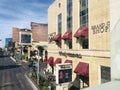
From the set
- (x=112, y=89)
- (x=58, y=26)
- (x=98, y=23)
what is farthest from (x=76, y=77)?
(x=112, y=89)

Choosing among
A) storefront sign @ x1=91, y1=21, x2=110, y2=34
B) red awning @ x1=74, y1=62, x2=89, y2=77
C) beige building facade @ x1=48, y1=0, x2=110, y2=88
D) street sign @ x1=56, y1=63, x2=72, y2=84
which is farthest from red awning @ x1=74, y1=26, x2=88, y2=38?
street sign @ x1=56, y1=63, x2=72, y2=84

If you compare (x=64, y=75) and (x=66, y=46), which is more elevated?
(x=66, y=46)

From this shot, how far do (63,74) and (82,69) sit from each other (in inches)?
135

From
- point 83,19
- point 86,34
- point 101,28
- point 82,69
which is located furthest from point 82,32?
point 82,69

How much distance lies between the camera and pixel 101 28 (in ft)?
94.2

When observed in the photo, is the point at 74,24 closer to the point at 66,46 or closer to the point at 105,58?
the point at 66,46

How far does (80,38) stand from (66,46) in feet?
24.3

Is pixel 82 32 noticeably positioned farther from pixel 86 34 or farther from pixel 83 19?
pixel 83 19

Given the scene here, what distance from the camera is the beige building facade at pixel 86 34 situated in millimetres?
27906

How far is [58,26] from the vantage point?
1913 inches

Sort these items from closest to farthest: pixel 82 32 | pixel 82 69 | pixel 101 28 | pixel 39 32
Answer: pixel 101 28 < pixel 82 69 < pixel 82 32 < pixel 39 32

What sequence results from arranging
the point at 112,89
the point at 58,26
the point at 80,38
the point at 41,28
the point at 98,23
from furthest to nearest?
the point at 41,28
the point at 58,26
the point at 80,38
the point at 98,23
the point at 112,89

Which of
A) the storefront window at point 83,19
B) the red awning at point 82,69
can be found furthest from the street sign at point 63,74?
the storefront window at point 83,19

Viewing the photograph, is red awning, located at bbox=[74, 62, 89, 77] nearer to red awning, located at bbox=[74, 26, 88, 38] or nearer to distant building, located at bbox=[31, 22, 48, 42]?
red awning, located at bbox=[74, 26, 88, 38]
